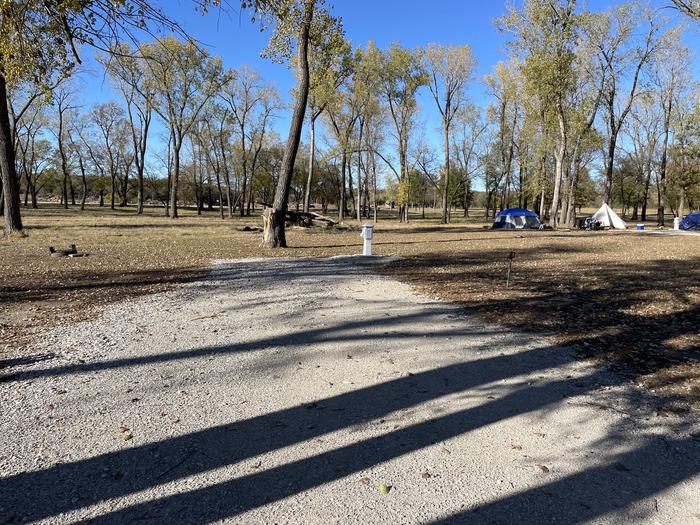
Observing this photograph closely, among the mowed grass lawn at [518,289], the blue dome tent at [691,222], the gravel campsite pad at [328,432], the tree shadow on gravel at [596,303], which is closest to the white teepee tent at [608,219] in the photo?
the blue dome tent at [691,222]

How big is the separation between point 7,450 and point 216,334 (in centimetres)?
267

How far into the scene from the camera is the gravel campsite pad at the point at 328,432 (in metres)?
2.44

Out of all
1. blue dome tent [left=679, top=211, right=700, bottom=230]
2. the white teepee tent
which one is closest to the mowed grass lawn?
the white teepee tent

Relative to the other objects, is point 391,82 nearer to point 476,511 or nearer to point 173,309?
point 173,309

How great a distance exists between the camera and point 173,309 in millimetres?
6617

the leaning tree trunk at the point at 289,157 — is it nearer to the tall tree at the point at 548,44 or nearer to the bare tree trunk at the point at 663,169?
the tall tree at the point at 548,44

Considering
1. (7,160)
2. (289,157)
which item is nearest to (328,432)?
(289,157)

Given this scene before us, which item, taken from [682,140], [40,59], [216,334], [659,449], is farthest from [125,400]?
[682,140]

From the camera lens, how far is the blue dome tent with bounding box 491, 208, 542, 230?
100 ft

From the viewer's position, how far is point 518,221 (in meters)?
31.1

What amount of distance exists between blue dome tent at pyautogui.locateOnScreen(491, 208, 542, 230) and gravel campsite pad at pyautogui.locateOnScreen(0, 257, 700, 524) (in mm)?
27293

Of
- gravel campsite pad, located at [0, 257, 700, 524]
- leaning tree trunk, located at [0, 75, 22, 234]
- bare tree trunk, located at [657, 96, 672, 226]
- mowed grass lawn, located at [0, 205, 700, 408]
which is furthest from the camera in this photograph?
bare tree trunk, located at [657, 96, 672, 226]

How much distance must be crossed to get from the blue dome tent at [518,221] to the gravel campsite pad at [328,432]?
27.3 meters

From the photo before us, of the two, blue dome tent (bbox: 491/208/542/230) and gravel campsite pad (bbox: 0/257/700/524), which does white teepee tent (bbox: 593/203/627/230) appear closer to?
blue dome tent (bbox: 491/208/542/230)
